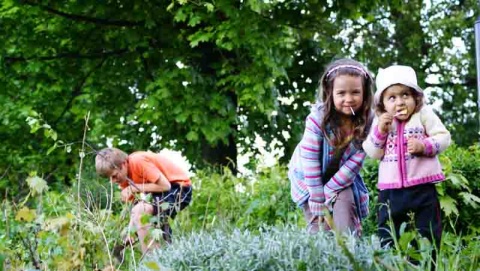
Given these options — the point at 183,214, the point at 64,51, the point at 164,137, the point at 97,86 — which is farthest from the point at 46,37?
the point at 183,214

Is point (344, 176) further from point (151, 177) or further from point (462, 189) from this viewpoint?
point (151, 177)

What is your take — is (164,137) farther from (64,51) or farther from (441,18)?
(441,18)

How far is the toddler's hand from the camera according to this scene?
452cm

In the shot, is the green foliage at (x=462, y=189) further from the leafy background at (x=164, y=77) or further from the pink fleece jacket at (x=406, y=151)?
the leafy background at (x=164, y=77)

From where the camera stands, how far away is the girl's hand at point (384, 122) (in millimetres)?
4578

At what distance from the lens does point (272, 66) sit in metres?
11.2

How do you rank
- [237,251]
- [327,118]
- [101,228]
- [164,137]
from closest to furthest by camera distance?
[237,251]
[101,228]
[327,118]
[164,137]

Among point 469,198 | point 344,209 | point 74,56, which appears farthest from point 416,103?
point 74,56

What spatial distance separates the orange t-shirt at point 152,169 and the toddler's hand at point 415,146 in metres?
2.55

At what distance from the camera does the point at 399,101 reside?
4.68 m

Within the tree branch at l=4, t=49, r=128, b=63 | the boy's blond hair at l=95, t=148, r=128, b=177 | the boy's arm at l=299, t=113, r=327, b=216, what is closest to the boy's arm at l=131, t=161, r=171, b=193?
the boy's blond hair at l=95, t=148, r=128, b=177

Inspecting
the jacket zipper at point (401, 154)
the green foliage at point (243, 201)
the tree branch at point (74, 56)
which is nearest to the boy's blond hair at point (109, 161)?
the green foliage at point (243, 201)

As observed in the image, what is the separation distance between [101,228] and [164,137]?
27.0ft

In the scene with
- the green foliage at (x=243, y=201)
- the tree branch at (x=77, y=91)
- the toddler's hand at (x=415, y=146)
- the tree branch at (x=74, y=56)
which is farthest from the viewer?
the tree branch at (x=77, y=91)
